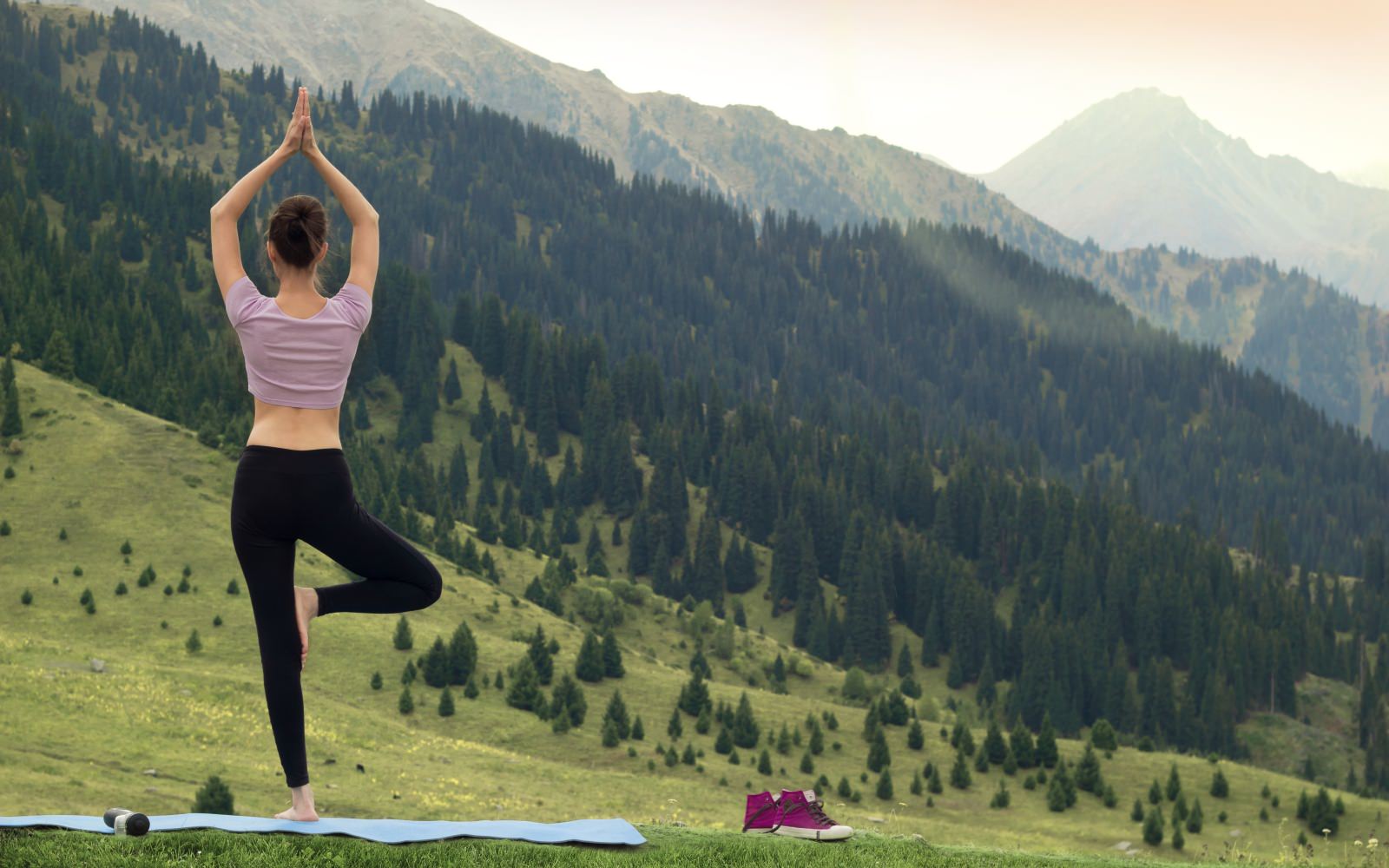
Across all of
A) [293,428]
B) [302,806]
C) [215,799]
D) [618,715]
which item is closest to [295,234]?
[293,428]

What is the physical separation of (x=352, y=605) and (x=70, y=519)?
7931 cm

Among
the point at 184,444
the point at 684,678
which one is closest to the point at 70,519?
the point at 184,444

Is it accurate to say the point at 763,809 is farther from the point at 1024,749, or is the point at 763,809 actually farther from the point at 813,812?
the point at 1024,749

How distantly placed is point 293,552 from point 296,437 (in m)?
1.36

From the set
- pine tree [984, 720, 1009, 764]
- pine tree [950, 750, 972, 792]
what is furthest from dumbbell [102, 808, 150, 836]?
pine tree [984, 720, 1009, 764]

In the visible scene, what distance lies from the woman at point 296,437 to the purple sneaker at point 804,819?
561 centimetres

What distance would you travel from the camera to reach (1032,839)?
6738 centimetres

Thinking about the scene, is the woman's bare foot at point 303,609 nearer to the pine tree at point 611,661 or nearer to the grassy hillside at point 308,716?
the grassy hillside at point 308,716

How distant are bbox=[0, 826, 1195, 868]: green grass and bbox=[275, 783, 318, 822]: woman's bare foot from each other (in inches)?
7.7

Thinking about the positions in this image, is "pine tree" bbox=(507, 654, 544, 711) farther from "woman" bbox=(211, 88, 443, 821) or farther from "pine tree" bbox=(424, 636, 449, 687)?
"woman" bbox=(211, 88, 443, 821)

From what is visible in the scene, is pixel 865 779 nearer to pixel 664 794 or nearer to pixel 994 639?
pixel 664 794

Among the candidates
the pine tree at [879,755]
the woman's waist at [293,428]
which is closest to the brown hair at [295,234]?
the woman's waist at [293,428]

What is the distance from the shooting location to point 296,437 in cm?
1022

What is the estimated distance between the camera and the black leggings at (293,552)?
10.2m
